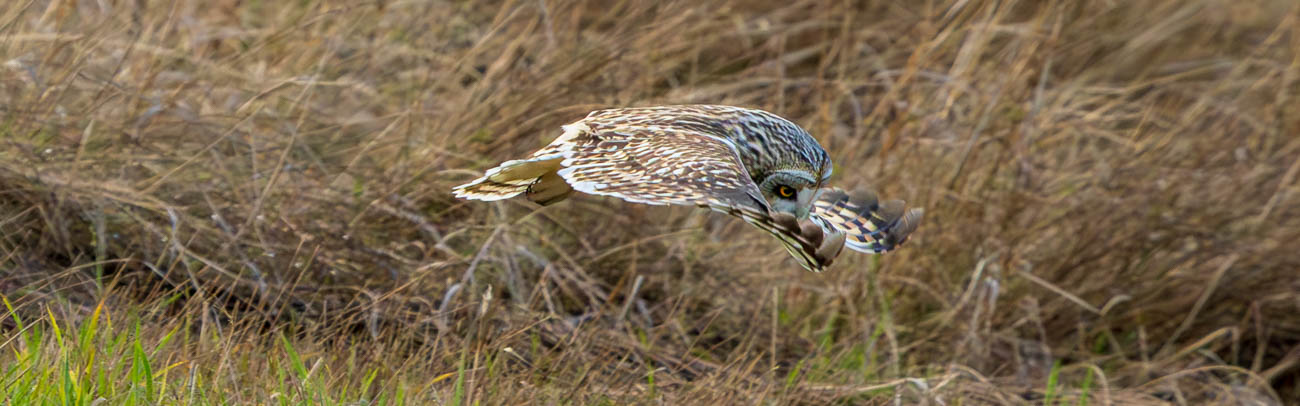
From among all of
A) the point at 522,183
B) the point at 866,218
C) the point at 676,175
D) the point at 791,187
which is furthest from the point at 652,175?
the point at 866,218

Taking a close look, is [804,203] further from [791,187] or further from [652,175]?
[652,175]

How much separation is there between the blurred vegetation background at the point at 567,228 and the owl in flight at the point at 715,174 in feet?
1.23

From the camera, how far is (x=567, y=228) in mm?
4094

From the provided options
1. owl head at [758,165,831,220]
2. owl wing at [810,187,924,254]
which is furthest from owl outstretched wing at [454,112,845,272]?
owl wing at [810,187,924,254]

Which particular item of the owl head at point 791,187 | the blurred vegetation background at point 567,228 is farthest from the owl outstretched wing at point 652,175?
the blurred vegetation background at point 567,228

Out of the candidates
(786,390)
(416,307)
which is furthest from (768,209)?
(416,307)

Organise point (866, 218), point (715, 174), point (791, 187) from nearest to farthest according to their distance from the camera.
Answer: point (715, 174)
point (791, 187)
point (866, 218)

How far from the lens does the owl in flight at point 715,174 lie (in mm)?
2387

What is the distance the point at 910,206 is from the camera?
15.5ft

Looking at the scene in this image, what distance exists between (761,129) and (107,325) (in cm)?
147

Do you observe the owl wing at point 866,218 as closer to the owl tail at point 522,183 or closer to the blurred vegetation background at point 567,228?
the blurred vegetation background at point 567,228

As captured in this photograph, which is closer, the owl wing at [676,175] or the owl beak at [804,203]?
the owl wing at [676,175]

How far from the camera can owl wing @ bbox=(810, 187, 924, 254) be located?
3168 mm

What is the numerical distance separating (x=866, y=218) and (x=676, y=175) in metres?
0.91
